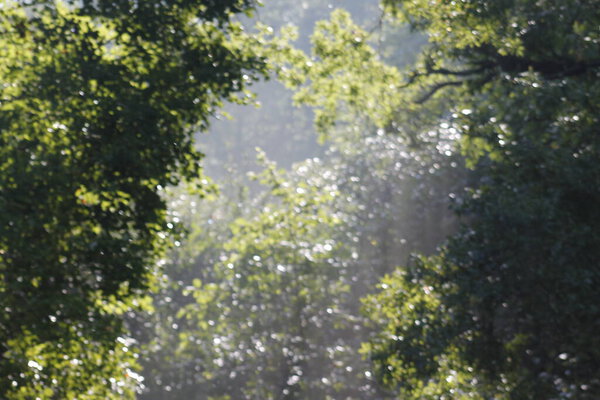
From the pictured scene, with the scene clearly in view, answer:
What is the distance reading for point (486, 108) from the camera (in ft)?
48.8

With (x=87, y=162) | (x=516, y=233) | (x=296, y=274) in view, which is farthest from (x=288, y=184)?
(x=87, y=162)

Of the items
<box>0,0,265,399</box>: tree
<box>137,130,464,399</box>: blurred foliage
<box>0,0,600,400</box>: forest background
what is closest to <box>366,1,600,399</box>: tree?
<box>0,0,600,400</box>: forest background

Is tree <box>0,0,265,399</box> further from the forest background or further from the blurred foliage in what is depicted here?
the blurred foliage

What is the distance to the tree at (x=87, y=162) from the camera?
991cm

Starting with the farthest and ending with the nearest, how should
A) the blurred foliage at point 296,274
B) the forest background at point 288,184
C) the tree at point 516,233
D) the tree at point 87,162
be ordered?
the blurred foliage at point 296,274, the tree at point 516,233, the forest background at point 288,184, the tree at point 87,162

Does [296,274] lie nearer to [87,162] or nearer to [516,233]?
[516,233]

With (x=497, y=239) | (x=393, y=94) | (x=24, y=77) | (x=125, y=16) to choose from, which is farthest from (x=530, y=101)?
(x=24, y=77)

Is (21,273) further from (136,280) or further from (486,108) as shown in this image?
(486,108)

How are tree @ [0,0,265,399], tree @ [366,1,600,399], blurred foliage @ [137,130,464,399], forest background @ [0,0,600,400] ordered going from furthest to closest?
blurred foliage @ [137,130,464,399] → tree @ [366,1,600,399] → forest background @ [0,0,600,400] → tree @ [0,0,265,399]

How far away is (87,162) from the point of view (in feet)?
34.6

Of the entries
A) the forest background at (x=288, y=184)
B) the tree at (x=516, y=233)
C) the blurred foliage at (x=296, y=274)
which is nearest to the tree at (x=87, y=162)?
the forest background at (x=288, y=184)

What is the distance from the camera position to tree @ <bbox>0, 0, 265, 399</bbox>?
9.91 metres

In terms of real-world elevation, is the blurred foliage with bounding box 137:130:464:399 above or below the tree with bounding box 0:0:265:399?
above

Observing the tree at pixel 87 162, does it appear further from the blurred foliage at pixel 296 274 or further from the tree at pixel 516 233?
the blurred foliage at pixel 296 274
